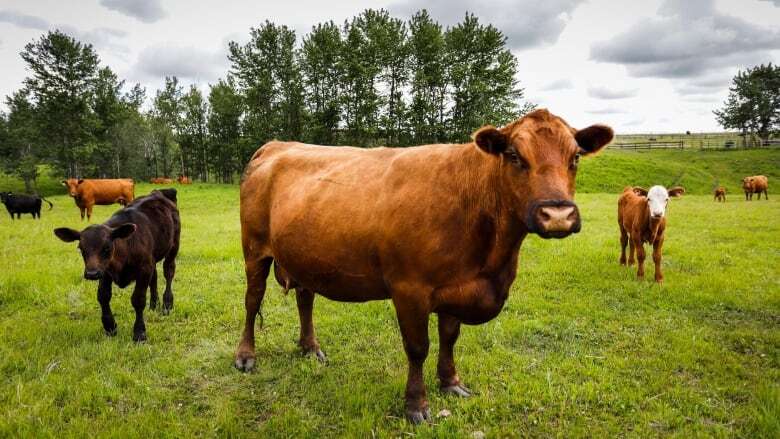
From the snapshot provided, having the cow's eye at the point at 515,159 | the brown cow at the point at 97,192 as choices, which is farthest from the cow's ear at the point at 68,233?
the brown cow at the point at 97,192

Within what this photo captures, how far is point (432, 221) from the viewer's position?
3.59 meters

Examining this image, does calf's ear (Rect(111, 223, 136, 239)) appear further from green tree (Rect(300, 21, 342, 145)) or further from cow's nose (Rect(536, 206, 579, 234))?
green tree (Rect(300, 21, 342, 145))

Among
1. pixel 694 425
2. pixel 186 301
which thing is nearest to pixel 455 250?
pixel 694 425

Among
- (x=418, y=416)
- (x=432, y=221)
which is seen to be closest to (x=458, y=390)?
(x=418, y=416)

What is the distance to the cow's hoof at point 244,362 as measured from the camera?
16.7ft

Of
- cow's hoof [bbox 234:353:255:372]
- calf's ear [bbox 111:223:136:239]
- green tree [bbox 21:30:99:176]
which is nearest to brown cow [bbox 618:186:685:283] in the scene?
cow's hoof [bbox 234:353:255:372]

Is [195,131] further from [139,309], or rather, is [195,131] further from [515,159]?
[515,159]

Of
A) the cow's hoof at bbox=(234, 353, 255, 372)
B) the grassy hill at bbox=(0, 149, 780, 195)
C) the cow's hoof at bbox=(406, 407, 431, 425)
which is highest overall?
the grassy hill at bbox=(0, 149, 780, 195)

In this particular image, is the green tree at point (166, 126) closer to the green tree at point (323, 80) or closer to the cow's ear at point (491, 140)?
the green tree at point (323, 80)

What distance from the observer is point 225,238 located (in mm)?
13961

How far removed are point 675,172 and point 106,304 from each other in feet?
179

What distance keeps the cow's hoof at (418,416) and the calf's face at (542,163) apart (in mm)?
2152

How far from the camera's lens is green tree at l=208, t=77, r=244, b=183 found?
56938 mm

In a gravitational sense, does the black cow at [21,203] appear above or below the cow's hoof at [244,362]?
above
